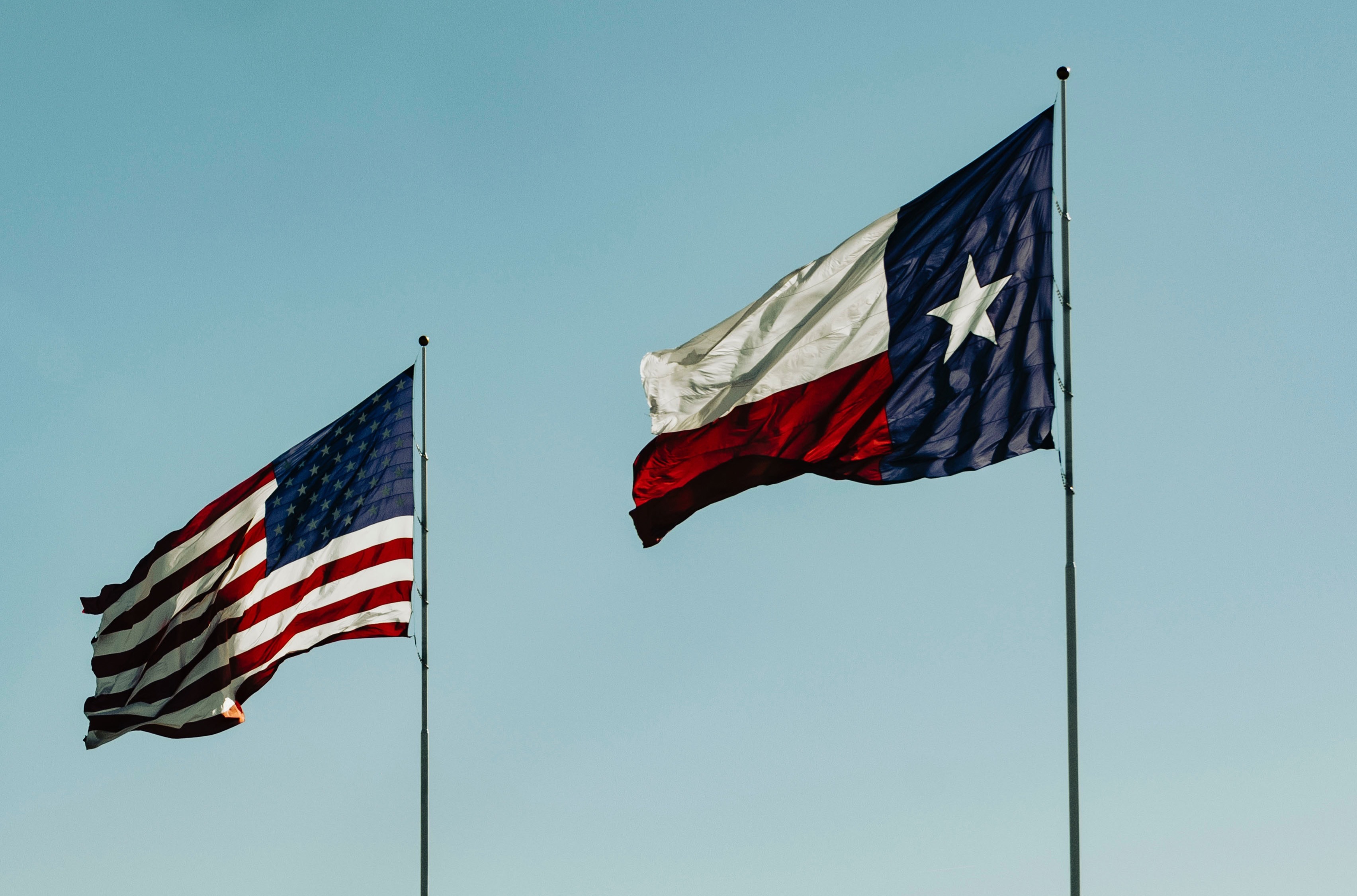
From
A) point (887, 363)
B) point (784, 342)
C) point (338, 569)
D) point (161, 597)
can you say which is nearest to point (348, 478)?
point (338, 569)

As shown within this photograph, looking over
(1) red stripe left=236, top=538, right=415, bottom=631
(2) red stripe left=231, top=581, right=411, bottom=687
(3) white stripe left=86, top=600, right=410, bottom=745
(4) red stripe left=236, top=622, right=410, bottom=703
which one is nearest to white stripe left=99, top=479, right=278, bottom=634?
(1) red stripe left=236, top=538, right=415, bottom=631

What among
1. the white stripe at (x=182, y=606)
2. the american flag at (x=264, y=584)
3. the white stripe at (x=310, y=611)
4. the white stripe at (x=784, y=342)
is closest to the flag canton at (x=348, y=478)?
the american flag at (x=264, y=584)

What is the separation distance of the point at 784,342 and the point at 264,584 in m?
9.54

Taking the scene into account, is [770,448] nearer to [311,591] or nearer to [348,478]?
[348,478]

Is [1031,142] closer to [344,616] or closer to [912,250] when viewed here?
[912,250]

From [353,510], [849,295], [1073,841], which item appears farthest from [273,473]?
[1073,841]

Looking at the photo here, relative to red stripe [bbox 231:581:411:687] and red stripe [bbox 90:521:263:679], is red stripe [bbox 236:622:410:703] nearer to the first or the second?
red stripe [bbox 231:581:411:687]

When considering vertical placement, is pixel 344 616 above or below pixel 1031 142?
below

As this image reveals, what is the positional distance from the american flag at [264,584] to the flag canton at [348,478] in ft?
0.06

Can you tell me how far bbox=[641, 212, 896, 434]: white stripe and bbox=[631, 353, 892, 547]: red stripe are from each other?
0.18 metres

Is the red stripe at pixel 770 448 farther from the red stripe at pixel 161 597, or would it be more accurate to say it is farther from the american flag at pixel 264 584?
the red stripe at pixel 161 597

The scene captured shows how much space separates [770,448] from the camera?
23.3 metres

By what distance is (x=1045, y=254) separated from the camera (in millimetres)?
21562

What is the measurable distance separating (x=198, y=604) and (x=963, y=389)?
1357cm
